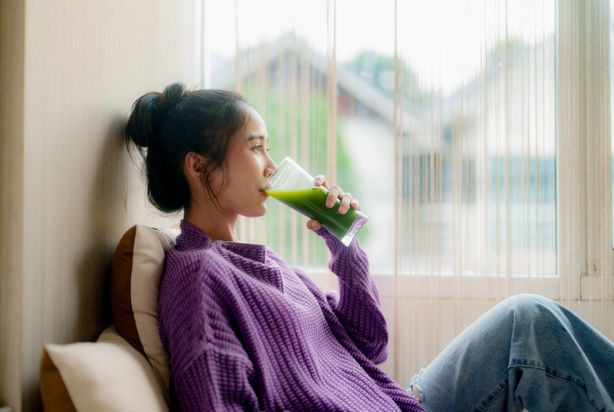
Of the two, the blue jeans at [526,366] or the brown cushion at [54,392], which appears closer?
the brown cushion at [54,392]

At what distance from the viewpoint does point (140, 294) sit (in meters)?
1.28

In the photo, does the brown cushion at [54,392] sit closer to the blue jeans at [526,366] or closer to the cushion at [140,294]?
the cushion at [140,294]

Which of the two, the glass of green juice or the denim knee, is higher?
the glass of green juice

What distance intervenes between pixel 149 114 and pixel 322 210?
496 mm

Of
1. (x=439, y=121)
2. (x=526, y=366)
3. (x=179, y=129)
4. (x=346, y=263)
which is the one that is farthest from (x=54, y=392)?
(x=439, y=121)

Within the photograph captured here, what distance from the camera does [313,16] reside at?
6.64 feet

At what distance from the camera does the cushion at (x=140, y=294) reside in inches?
49.2

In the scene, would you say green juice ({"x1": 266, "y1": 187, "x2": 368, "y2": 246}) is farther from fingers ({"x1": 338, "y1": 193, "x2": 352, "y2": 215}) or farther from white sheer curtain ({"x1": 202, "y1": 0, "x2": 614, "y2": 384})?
white sheer curtain ({"x1": 202, "y1": 0, "x2": 614, "y2": 384})

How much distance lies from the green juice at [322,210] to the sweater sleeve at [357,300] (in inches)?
3.9

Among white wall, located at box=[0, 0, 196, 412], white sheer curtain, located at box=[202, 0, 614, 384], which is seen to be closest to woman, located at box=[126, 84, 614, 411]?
white wall, located at box=[0, 0, 196, 412]

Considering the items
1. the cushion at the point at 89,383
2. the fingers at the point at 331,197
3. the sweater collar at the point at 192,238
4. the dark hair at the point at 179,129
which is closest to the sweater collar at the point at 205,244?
the sweater collar at the point at 192,238

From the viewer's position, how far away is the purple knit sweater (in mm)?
1114

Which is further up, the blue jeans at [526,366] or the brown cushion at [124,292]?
the brown cushion at [124,292]

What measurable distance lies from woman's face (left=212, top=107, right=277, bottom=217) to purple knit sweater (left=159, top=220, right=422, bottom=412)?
11 centimetres
